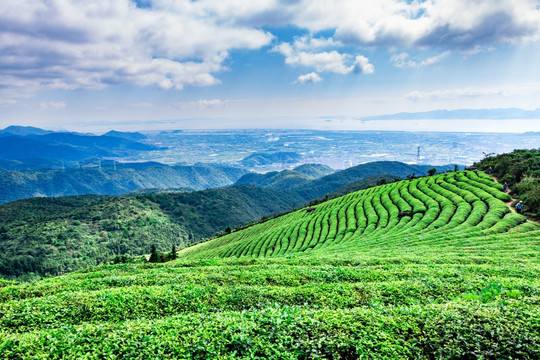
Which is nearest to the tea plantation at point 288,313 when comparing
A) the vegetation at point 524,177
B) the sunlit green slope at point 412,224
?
the sunlit green slope at point 412,224

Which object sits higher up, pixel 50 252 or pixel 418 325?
pixel 418 325

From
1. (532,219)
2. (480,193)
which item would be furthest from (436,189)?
(532,219)

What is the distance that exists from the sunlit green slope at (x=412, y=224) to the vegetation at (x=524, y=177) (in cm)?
204

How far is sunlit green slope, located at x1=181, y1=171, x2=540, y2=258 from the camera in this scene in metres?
32.1

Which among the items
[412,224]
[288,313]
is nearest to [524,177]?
[412,224]

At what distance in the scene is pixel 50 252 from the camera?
510ft

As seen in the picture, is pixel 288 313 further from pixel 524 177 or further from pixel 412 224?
pixel 524 177

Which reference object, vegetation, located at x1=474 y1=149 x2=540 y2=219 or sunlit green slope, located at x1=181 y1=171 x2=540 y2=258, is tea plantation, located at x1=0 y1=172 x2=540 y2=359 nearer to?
sunlit green slope, located at x1=181 y1=171 x2=540 y2=258

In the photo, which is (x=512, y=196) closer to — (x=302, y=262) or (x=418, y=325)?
(x=302, y=262)

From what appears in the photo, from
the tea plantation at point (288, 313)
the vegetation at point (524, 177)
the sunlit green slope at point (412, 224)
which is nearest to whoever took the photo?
the tea plantation at point (288, 313)

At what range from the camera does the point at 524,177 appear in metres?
48.6

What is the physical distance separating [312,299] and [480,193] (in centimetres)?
4818

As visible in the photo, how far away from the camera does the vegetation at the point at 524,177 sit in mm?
36522

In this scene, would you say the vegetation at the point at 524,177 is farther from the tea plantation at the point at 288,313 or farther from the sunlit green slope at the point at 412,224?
the tea plantation at the point at 288,313
